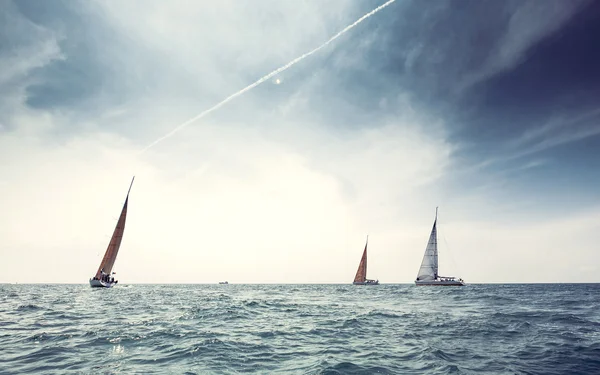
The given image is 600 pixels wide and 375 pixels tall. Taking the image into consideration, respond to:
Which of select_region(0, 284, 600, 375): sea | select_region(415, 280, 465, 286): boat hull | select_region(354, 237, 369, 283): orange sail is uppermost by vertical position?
select_region(354, 237, 369, 283): orange sail

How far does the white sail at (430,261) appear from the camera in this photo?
312 feet

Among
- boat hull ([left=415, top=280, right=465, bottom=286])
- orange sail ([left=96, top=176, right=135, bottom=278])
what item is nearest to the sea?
orange sail ([left=96, top=176, right=135, bottom=278])

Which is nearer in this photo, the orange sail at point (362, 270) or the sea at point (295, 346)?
the sea at point (295, 346)

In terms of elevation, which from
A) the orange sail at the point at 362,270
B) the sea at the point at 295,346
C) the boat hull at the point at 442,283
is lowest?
the sea at the point at 295,346

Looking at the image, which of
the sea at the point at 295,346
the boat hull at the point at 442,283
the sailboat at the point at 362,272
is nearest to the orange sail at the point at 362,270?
the sailboat at the point at 362,272

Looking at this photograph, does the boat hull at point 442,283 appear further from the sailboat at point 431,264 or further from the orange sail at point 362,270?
the orange sail at point 362,270

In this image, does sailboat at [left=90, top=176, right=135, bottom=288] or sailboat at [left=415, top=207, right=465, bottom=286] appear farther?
sailboat at [left=415, top=207, right=465, bottom=286]

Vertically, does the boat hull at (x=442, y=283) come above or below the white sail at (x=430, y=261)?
below

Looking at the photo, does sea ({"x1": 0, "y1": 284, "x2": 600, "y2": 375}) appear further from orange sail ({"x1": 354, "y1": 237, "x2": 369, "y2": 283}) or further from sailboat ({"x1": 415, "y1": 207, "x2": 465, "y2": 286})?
orange sail ({"x1": 354, "y1": 237, "x2": 369, "y2": 283})

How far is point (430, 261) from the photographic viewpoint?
3748 inches

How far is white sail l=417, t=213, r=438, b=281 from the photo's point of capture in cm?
9506

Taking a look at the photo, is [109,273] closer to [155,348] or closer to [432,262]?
[155,348]

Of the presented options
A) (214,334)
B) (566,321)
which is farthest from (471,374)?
(566,321)

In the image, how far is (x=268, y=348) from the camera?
555 inches
